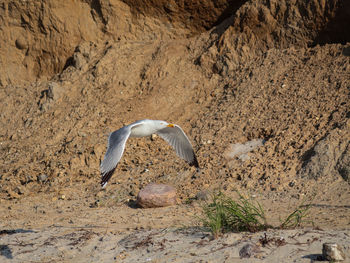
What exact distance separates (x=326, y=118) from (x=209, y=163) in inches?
81.0

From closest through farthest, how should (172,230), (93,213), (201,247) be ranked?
(201,247) < (172,230) < (93,213)

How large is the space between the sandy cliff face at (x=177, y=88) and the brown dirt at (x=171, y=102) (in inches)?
1.1

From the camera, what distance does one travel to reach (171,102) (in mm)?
9602

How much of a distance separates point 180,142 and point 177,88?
118 inches

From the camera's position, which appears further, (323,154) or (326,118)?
(326,118)

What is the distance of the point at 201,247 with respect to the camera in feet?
14.7

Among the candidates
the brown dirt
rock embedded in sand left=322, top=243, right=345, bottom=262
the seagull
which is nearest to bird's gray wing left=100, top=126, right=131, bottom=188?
the seagull

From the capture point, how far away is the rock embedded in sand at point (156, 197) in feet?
21.4

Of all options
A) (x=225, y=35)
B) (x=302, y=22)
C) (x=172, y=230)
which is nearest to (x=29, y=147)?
(x=225, y=35)

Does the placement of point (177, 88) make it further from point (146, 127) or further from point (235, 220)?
point (235, 220)

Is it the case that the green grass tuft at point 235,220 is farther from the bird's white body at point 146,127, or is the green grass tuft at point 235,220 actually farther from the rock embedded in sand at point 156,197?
the bird's white body at point 146,127

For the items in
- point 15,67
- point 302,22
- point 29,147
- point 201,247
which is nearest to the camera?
point 201,247

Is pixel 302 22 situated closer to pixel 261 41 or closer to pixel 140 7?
pixel 261 41

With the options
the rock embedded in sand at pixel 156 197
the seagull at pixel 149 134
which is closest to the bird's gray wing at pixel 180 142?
the seagull at pixel 149 134
